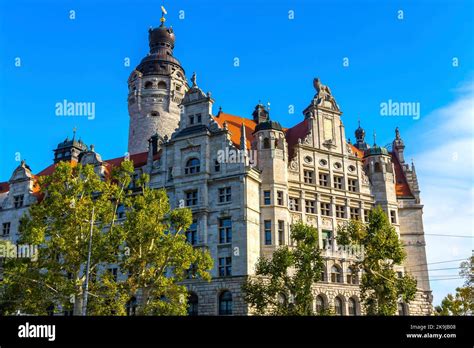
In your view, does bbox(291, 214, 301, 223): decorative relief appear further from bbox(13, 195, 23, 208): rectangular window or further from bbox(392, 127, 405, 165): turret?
bbox(13, 195, 23, 208): rectangular window

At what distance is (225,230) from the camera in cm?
5028

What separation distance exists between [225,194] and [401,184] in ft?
78.8

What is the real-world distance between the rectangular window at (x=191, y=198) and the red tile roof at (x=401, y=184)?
24590 mm

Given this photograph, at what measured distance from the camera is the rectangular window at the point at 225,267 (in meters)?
48.8

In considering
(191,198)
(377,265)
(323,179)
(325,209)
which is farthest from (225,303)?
(323,179)

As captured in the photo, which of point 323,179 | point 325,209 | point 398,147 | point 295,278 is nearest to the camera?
point 295,278

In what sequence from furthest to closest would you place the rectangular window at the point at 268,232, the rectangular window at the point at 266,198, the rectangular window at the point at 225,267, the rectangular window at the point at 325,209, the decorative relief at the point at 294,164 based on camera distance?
the rectangular window at the point at 325,209
the decorative relief at the point at 294,164
the rectangular window at the point at 266,198
the rectangular window at the point at 268,232
the rectangular window at the point at 225,267

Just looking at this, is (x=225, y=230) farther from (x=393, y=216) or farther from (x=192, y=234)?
(x=393, y=216)

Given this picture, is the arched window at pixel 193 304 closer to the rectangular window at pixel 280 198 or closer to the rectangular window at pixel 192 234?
the rectangular window at pixel 192 234

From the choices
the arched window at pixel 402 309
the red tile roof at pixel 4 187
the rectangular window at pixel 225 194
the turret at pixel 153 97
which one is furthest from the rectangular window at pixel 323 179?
the red tile roof at pixel 4 187

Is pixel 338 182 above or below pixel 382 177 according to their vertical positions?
below

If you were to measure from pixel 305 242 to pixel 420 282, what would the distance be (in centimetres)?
2200

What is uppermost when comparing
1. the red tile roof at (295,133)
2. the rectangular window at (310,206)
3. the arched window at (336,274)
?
the red tile roof at (295,133)

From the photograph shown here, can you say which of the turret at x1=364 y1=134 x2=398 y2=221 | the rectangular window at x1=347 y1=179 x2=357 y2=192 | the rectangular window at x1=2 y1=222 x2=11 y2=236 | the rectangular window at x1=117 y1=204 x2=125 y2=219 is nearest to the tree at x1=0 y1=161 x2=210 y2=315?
the rectangular window at x1=117 y1=204 x2=125 y2=219
